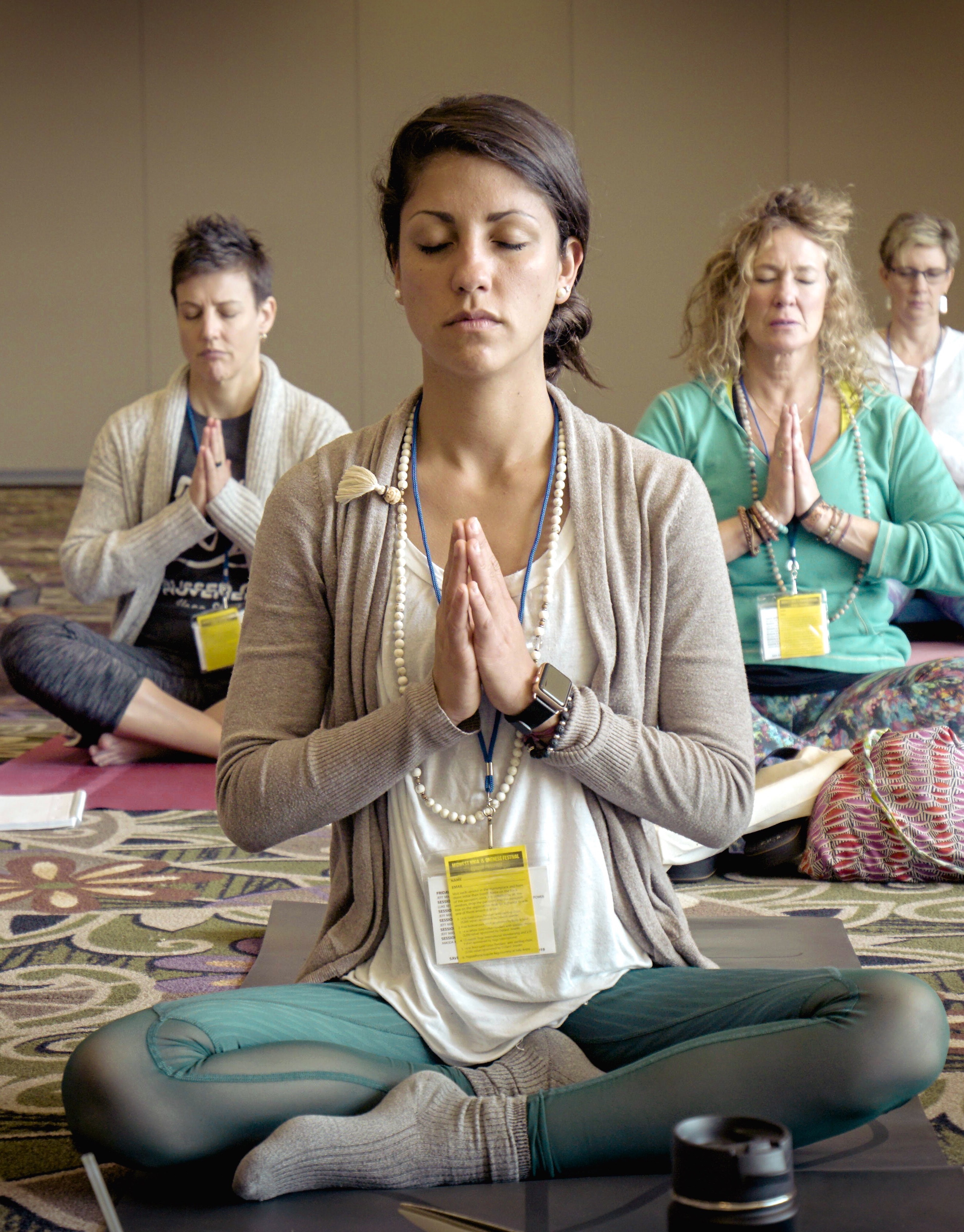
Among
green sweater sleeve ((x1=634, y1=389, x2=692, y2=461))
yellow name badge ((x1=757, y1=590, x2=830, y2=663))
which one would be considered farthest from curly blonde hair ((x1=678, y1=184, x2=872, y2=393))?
yellow name badge ((x1=757, y1=590, x2=830, y2=663))

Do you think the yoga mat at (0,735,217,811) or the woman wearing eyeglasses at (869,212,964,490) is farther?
the woman wearing eyeglasses at (869,212,964,490)

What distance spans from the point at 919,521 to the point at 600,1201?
2.04 metres

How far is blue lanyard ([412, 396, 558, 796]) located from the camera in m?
1.43

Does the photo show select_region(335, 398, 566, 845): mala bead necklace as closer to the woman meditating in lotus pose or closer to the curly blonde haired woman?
the woman meditating in lotus pose

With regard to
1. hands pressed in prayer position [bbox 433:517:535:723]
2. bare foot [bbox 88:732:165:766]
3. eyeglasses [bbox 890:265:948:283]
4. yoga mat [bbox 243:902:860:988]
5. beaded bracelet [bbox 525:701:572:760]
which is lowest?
yoga mat [bbox 243:902:860:988]

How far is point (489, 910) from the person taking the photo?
4.60ft

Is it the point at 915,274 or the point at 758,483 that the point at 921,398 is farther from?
the point at 758,483

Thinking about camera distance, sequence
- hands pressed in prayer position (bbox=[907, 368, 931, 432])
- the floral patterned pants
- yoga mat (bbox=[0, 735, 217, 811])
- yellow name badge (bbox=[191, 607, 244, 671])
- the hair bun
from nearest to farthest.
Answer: the hair bun < the floral patterned pants < yoga mat (bbox=[0, 735, 217, 811]) < yellow name badge (bbox=[191, 607, 244, 671]) < hands pressed in prayer position (bbox=[907, 368, 931, 432])

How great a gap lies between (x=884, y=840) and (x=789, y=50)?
5.02m

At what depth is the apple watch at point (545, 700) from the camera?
1.35 m

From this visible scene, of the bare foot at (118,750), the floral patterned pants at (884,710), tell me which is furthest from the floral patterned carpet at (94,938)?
the floral patterned pants at (884,710)

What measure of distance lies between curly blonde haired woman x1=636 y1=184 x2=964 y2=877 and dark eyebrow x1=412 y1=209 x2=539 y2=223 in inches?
58.4

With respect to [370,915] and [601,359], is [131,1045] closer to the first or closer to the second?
[370,915]

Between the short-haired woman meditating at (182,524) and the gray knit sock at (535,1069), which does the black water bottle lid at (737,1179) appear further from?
the short-haired woman meditating at (182,524)
